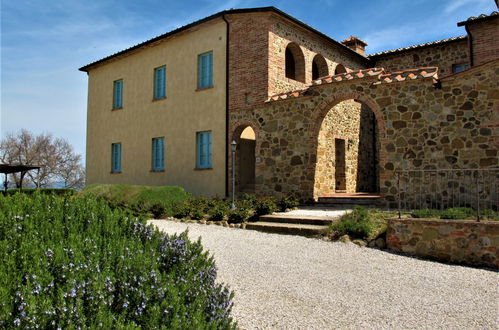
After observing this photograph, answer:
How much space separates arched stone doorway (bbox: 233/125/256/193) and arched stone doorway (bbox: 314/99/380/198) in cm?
285

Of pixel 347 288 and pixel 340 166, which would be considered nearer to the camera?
pixel 347 288

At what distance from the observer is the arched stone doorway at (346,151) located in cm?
1293

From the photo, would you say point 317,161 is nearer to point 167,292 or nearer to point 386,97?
point 386,97

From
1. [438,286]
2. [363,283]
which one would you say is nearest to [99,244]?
[363,283]

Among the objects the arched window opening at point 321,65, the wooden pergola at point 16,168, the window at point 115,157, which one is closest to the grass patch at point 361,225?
the arched window opening at point 321,65

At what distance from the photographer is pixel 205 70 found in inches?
615

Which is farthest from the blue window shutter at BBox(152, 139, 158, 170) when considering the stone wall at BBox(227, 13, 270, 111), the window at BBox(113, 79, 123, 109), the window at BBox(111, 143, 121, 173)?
the stone wall at BBox(227, 13, 270, 111)

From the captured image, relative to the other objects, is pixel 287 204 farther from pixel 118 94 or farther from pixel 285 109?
pixel 118 94

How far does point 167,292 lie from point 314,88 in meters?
10.4

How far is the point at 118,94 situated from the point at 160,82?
3285mm

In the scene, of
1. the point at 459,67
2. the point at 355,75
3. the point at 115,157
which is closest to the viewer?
the point at 355,75

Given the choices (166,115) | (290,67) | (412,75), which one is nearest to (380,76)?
(412,75)

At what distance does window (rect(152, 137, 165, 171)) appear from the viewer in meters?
17.0

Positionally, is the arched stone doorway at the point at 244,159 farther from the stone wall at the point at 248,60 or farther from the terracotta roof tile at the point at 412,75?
the terracotta roof tile at the point at 412,75
